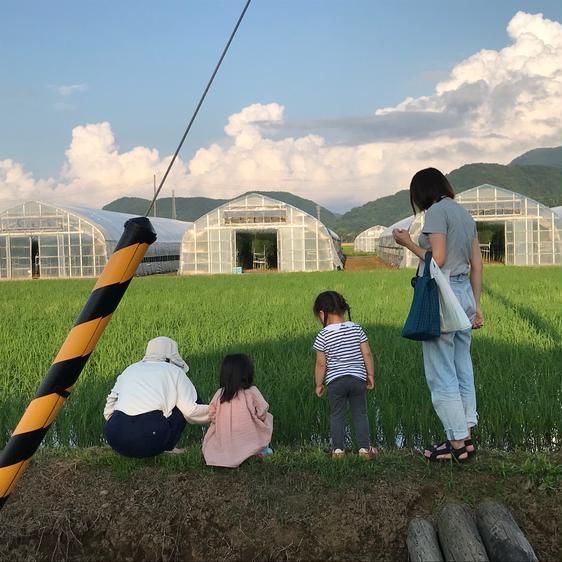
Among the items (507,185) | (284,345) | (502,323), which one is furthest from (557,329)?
(507,185)

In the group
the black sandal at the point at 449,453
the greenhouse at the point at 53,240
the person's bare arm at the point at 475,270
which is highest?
the greenhouse at the point at 53,240

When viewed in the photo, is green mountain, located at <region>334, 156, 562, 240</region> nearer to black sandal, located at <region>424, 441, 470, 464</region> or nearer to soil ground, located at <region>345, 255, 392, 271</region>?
soil ground, located at <region>345, 255, 392, 271</region>

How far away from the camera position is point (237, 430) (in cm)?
309

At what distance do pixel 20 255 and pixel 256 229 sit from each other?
944 centimetres

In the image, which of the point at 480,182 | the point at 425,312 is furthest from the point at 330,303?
the point at 480,182

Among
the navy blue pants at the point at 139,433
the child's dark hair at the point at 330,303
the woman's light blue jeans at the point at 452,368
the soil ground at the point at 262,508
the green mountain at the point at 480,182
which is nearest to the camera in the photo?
the soil ground at the point at 262,508

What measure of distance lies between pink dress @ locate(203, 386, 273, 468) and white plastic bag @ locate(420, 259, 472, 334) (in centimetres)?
100

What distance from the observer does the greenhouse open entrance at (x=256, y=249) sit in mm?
32656

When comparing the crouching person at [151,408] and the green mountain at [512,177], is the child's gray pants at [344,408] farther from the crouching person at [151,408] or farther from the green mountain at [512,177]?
the green mountain at [512,177]

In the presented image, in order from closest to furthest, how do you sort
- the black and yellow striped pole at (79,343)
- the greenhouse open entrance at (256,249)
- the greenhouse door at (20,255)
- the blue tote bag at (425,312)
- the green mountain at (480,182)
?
the black and yellow striped pole at (79,343)
the blue tote bag at (425,312)
the greenhouse door at (20,255)
the greenhouse open entrance at (256,249)
the green mountain at (480,182)

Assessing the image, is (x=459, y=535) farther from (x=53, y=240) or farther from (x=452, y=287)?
(x=53, y=240)

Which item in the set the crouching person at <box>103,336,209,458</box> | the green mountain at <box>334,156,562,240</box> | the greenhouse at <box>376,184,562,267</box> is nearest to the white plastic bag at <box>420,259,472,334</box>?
the crouching person at <box>103,336,209,458</box>

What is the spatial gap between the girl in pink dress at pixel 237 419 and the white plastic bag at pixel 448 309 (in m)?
0.99

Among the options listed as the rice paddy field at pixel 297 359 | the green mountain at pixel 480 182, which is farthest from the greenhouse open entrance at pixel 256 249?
the green mountain at pixel 480 182
